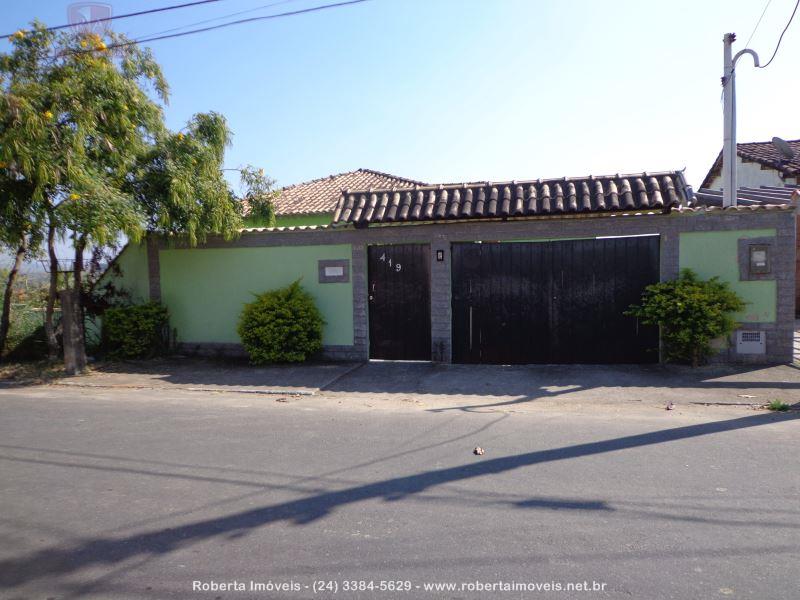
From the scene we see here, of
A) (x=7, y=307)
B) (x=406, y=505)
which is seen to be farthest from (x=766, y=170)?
(x=7, y=307)

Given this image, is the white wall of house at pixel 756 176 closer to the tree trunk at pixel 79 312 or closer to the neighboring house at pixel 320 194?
the neighboring house at pixel 320 194

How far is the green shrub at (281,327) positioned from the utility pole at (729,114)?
696 cm

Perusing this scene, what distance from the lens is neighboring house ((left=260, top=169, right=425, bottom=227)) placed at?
17391mm

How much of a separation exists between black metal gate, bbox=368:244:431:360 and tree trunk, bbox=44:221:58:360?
5.24 metres

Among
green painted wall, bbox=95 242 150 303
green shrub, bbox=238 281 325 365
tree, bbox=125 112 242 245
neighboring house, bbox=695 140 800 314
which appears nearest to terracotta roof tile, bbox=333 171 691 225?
green shrub, bbox=238 281 325 365

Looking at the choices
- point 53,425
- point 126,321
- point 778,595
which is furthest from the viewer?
point 126,321

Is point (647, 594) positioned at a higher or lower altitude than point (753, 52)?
lower

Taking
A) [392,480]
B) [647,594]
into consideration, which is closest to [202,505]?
[392,480]

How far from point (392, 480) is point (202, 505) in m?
1.40

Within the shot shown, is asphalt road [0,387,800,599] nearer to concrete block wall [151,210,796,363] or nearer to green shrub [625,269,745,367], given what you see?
green shrub [625,269,745,367]

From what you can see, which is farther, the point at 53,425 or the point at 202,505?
the point at 53,425

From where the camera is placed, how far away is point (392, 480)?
457cm

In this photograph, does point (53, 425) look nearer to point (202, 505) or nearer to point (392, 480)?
point (202, 505)

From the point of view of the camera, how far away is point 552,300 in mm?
9445
